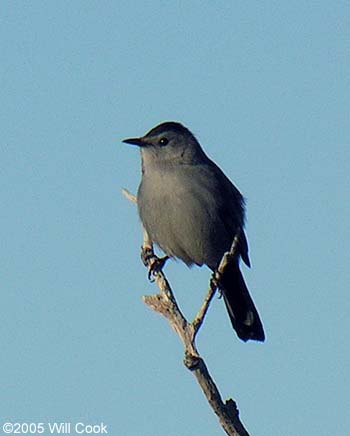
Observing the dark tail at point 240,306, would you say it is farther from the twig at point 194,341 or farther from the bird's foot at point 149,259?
the twig at point 194,341

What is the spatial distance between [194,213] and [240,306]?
951 mm

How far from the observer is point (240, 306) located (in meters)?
9.88

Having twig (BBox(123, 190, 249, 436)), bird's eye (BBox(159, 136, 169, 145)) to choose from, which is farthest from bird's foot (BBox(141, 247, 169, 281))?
bird's eye (BBox(159, 136, 169, 145))

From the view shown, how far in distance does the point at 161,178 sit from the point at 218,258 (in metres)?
0.92

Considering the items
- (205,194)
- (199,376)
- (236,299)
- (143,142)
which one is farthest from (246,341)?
(199,376)

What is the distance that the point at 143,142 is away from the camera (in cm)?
1041

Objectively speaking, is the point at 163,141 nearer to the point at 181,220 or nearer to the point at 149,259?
the point at 181,220

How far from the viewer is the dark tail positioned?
9.44 m

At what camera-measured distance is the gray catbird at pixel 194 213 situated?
31.9 feet

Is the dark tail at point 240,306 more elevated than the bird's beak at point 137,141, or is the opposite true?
the bird's beak at point 137,141

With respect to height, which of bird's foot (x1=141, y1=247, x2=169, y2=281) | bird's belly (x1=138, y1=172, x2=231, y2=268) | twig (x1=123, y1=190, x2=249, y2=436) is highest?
bird's belly (x1=138, y1=172, x2=231, y2=268)

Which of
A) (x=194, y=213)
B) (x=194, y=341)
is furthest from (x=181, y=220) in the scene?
(x=194, y=341)

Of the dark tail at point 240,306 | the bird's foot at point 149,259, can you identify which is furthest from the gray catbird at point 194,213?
the bird's foot at point 149,259

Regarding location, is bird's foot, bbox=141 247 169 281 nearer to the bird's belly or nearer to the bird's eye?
the bird's belly
